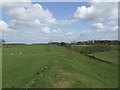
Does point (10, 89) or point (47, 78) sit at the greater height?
point (47, 78)

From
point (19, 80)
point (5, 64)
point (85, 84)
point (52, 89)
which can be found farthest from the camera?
point (5, 64)

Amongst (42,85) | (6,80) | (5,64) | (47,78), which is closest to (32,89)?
(42,85)

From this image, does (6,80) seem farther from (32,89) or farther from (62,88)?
(62,88)

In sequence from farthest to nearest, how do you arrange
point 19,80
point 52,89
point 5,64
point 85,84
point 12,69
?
point 5,64
point 12,69
point 19,80
point 85,84
point 52,89

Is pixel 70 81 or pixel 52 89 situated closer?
pixel 52 89

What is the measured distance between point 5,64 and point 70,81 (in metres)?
16.9

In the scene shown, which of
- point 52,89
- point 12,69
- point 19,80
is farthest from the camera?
point 12,69

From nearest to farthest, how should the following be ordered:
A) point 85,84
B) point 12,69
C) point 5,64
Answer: point 85,84, point 12,69, point 5,64

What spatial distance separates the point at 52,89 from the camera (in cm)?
1542

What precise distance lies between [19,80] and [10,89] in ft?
10.7

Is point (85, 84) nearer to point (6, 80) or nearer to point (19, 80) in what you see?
point (19, 80)

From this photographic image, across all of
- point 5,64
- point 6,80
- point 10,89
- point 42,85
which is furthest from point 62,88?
point 5,64

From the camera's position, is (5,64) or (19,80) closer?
(19,80)

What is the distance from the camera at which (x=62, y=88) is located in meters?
15.6
